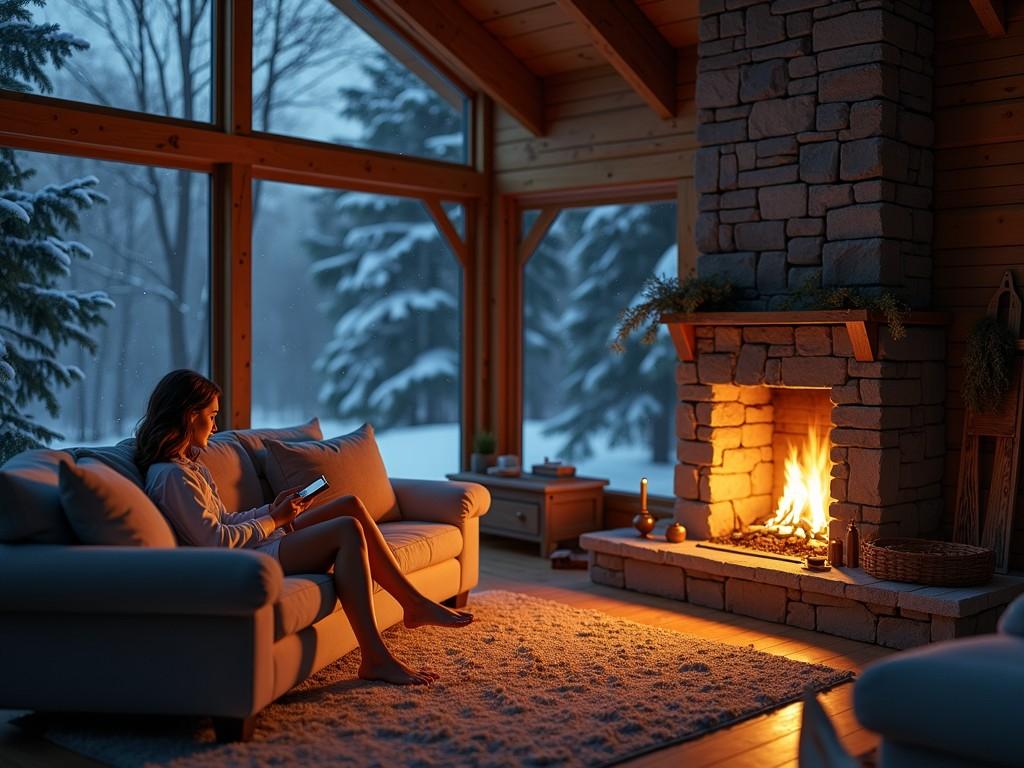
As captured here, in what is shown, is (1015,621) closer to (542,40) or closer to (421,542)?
(421,542)

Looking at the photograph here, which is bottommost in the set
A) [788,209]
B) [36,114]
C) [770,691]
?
[770,691]

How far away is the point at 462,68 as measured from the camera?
22.3 ft

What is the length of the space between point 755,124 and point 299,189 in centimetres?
258

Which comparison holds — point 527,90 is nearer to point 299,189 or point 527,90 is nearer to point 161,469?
point 299,189

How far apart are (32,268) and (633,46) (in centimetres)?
326

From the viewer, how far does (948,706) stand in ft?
8.48

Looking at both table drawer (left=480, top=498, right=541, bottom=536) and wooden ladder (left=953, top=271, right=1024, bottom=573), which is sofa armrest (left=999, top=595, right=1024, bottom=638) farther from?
table drawer (left=480, top=498, right=541, bottom=536)

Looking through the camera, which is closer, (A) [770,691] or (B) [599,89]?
(A) [770,691]

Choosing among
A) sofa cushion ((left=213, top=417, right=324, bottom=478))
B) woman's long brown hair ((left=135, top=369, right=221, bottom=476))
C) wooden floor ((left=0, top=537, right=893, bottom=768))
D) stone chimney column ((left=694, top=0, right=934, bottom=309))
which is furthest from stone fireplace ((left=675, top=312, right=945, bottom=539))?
woman's long brown hair ((left=135, top=369, right=221, bottom=476))

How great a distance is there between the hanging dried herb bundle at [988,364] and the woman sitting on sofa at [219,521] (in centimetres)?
269

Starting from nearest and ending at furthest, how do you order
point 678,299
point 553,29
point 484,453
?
point 678,299 → point 553,29 → point 484,453

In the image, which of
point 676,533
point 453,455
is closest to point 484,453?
point 453,455

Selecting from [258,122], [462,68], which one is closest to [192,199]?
[258,122]

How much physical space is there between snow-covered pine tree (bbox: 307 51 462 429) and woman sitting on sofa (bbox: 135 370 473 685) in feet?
9.13
